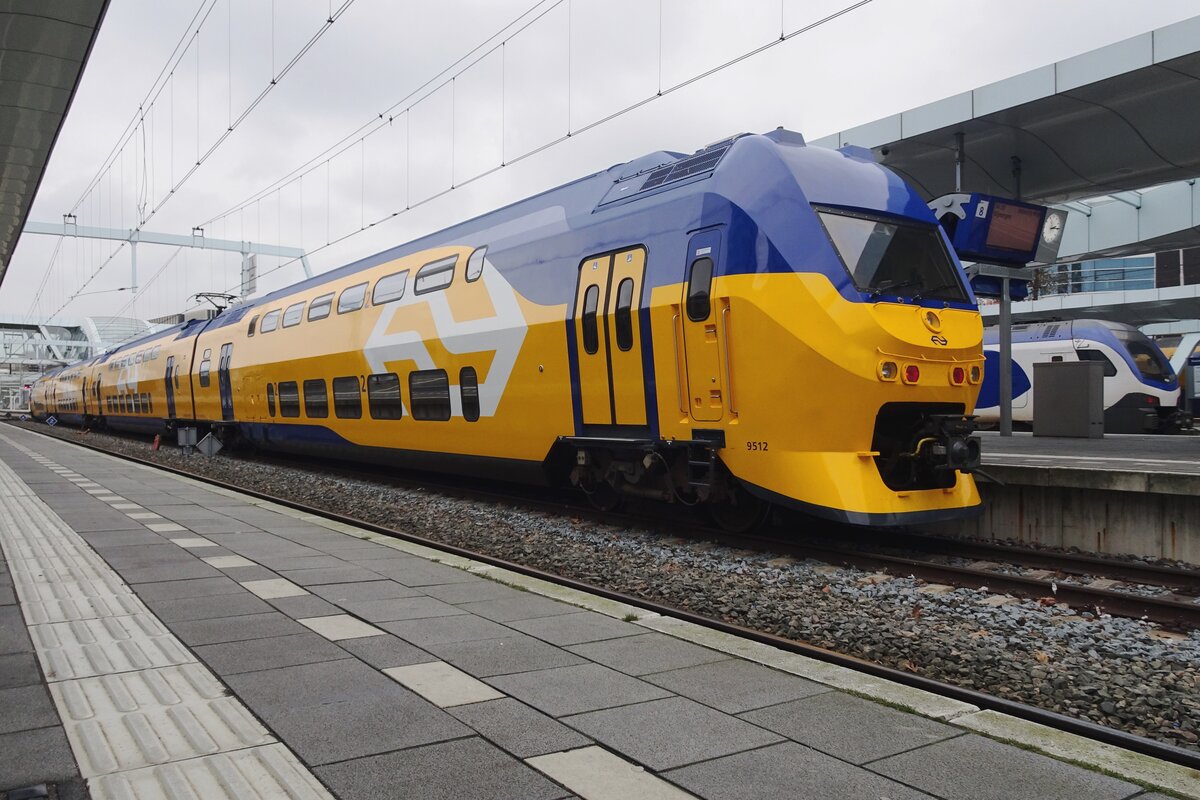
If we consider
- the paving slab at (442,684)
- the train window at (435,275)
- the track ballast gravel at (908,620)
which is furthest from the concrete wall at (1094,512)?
the train window at (435,275)

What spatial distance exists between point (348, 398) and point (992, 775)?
504 inches

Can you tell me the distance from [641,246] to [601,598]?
156 inches

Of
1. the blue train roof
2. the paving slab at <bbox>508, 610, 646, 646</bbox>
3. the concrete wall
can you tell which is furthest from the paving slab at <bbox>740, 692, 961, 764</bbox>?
the concrete wall

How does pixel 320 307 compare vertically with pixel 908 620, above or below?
above

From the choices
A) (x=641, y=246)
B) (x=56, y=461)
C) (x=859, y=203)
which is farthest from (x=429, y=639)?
(x=56, y=461)

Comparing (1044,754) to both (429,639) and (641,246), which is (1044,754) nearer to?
(429,639)

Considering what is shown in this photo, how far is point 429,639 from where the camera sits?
197 inches

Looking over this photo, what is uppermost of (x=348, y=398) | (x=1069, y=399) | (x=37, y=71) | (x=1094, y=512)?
(x=37, y=71)

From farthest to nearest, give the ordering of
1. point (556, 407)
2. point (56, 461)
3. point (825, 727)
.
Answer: point (56, 461)
point (556, 407)
point (825, 727)

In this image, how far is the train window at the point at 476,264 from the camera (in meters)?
11.3

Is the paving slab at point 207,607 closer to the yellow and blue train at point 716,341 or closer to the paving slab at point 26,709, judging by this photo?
the paving slab at point 26,709

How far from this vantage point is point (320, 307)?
15773 mm

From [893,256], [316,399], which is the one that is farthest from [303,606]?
[316,399]

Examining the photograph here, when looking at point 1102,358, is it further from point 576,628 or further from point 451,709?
point 451,709
